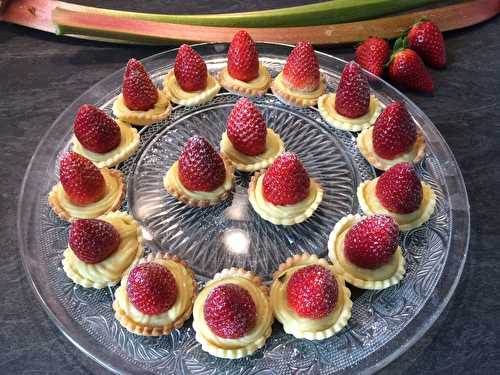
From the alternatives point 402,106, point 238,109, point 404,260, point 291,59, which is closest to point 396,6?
point 291,59

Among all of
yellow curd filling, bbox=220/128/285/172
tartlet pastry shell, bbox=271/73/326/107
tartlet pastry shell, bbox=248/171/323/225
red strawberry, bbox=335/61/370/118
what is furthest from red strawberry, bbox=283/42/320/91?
tartlet pastry shell, bbox=248/171/323/225

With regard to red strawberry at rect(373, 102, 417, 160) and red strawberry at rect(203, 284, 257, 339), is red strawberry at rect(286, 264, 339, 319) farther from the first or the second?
red strawberry at rect(373, 102, 417, 160)

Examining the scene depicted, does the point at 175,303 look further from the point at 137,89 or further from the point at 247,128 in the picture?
the point at 137,89

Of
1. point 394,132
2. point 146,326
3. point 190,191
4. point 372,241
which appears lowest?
point 146,326

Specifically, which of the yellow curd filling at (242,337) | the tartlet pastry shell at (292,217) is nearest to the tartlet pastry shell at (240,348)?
the yellow curd filling at (242,337)

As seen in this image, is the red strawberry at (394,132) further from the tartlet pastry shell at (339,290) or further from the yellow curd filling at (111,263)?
the yellow curd filling at (111,263)

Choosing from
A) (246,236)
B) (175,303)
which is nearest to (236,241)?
(246,236)
